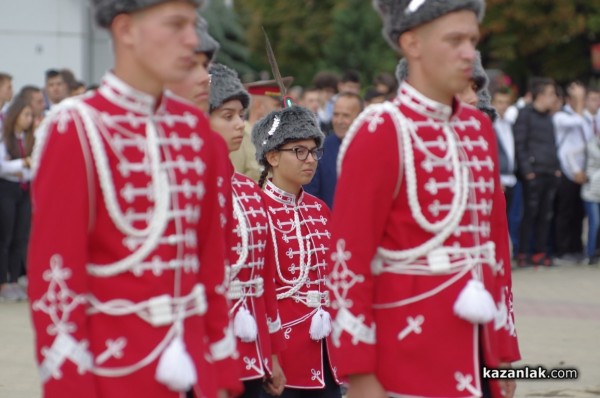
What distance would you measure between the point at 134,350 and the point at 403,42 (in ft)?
5.03

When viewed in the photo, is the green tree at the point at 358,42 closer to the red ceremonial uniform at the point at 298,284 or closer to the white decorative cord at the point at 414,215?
the red ceremonial uniform at the point at 298,284

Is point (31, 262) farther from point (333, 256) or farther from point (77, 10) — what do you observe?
point (77, 10)

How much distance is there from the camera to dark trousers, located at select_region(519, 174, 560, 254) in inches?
Answer: 650

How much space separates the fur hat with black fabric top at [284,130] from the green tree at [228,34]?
104 ft

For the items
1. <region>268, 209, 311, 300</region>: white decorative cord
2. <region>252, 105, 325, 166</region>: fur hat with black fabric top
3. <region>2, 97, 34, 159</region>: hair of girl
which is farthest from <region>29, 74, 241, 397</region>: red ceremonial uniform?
<region>2, 97, 34, 159</region>: hair of girl

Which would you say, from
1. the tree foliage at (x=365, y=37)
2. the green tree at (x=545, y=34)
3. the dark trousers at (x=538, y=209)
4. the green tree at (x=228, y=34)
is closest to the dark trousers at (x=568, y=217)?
the dark trousers at (x=538, y=209)

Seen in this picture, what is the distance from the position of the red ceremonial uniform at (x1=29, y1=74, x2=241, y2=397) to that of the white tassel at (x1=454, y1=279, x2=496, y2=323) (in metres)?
0.93

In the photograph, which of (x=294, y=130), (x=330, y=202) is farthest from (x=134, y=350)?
(x=330, y=202)

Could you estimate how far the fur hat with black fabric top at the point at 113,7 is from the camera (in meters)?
3.84

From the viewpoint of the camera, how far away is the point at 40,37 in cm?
2350

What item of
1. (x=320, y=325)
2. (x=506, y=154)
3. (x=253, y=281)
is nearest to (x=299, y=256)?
(x=320, y=325)

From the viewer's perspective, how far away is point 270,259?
640 centimetres

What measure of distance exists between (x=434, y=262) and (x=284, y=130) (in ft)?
8.79

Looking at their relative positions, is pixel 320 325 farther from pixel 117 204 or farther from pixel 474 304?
pixel 117 204
